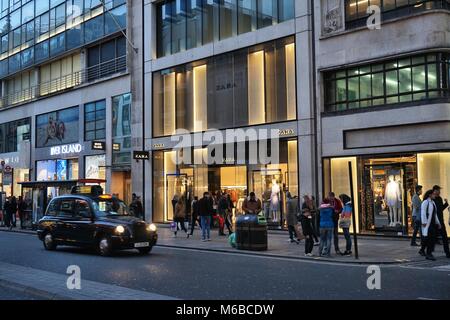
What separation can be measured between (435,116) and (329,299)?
38.8 ft

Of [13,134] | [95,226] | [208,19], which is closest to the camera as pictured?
[95,226]

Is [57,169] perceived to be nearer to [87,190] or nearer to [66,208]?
[87,190]

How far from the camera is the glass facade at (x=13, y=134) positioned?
40.3 metres

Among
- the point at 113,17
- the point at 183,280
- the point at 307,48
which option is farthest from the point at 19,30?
the point at 183,280

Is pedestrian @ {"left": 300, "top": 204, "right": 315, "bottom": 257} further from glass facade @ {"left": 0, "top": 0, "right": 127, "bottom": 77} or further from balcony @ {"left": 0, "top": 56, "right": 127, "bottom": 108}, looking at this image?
glass facade @ {"left": 0, "top": 0, "right": 127, "bottom": 77}

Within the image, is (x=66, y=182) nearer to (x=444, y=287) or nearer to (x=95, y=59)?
(x=95, y=59)

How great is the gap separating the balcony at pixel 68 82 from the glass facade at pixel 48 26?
5.45 ft

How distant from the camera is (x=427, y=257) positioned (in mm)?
14125

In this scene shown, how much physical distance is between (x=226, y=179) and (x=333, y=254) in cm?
1096

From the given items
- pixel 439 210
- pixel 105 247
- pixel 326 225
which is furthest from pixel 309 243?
pixel 105 247

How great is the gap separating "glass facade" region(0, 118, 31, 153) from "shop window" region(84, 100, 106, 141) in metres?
8.05

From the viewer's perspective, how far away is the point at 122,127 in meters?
31.4

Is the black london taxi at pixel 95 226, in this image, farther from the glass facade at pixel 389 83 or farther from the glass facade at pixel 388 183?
the glass facade at pixel 389 83

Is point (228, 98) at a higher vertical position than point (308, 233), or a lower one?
higher
